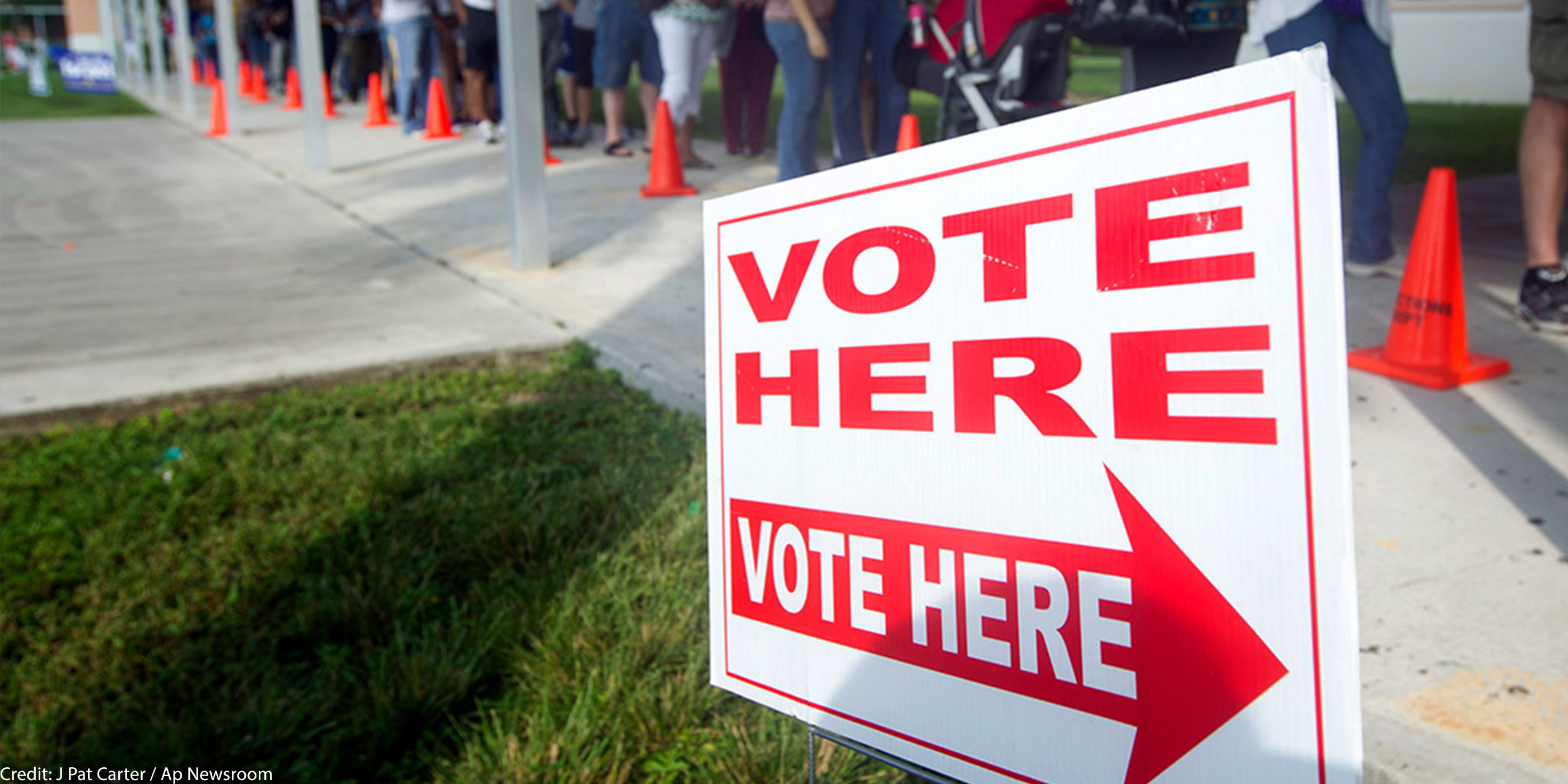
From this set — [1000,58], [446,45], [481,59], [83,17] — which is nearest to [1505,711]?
[1000,58]

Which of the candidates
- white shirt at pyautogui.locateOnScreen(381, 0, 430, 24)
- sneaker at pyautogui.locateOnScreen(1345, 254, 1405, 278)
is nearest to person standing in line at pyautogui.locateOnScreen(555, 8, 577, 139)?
white shirt at pyautogui.locateOnScreen(381, 0, 430, 24)

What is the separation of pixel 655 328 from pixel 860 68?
3.00m

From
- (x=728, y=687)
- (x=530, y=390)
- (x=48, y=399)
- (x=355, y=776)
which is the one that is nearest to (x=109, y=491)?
(x=48, y=399)

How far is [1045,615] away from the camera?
129 cm

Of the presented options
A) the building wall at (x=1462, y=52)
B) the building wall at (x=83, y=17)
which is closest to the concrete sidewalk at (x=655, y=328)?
the building wall at (x=1462, y=52)

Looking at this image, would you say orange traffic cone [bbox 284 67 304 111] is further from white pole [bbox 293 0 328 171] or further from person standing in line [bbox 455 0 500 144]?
white pole [bbox 293 0 328 171]

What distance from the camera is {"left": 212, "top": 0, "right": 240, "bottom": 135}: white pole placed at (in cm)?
1302

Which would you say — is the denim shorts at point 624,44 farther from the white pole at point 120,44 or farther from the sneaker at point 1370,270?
the white pole at point 120,44

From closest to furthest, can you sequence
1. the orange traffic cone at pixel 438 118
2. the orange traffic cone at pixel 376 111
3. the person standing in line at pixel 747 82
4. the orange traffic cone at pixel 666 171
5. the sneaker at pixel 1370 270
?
the sneaker at pixel 1370 270 → the orange traffic cone at pixel 666 171 → the person standing in line at pixel 747 82 → the orange traffic cone at pixel 438 118 → the orange traffic cone at pixel 376 111

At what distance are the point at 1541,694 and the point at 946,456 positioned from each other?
1205 millimetres

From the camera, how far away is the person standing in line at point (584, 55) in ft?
34.1

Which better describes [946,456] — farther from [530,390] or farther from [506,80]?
[506,80]

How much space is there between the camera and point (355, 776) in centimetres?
200

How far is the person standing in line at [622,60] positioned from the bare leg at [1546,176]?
6.29m
